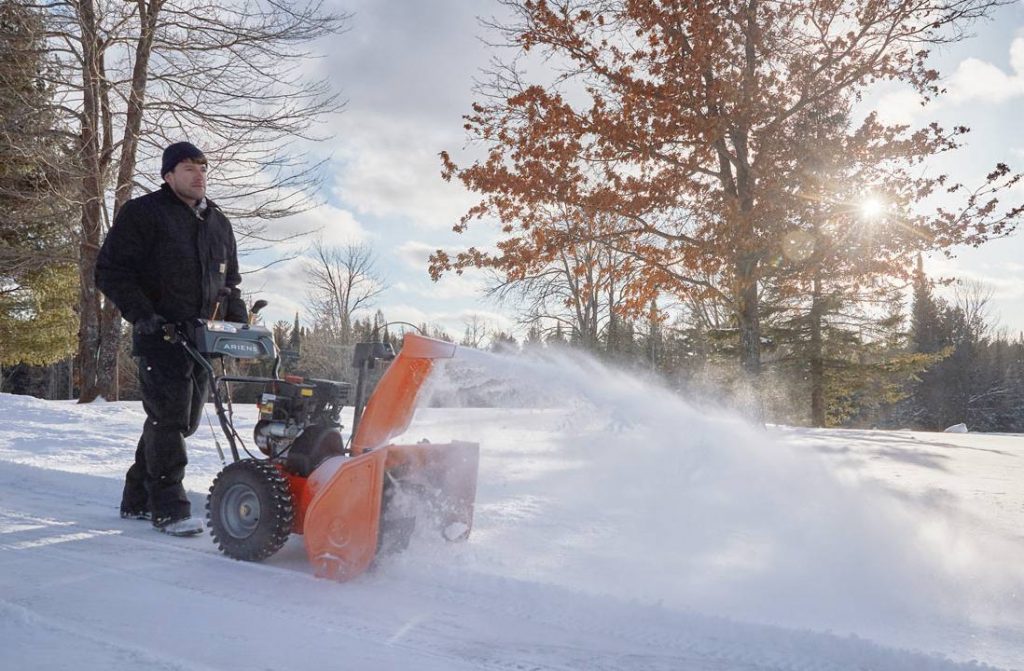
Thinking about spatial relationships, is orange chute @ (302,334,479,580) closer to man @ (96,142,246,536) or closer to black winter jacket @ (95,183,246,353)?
man @ (96,142,246,536)

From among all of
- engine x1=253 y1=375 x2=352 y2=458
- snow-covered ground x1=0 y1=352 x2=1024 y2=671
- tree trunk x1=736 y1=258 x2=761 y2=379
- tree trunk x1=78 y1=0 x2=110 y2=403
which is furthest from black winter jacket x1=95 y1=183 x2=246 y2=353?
tree trunk x1=78 y1=0 x2=110 y2=403

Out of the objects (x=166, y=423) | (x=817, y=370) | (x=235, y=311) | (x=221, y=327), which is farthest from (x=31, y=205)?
(x=817, y=370)

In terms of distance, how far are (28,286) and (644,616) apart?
82.2 ft

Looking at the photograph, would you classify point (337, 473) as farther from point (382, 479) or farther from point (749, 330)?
point (749, 330)

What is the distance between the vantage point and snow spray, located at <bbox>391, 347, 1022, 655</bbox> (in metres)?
3.08

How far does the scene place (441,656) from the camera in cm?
242

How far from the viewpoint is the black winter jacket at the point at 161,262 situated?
3.96m

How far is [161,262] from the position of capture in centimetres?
411

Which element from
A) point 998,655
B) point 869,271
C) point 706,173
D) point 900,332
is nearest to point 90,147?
point 706,173

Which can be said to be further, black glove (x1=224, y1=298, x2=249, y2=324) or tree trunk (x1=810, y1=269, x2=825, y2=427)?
tree trunk (x1=810, y1=269, x2=825, y2=427)

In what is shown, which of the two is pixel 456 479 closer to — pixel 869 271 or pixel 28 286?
pixel 869 271

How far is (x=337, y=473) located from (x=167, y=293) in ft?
5.73

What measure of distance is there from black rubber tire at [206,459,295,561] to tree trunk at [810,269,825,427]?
1032 inches

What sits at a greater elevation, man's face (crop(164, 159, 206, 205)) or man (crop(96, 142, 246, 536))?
man's face (crop(164, 159, 206, 205))
